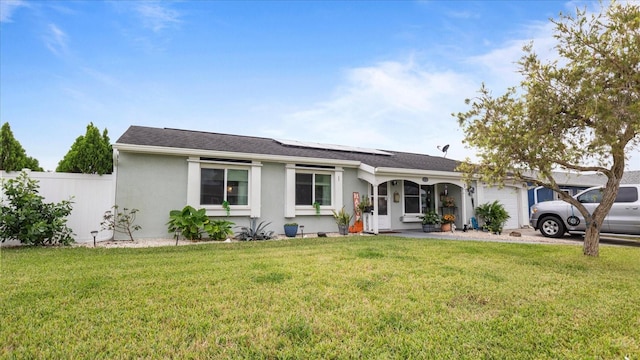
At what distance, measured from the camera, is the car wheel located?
11008 mm

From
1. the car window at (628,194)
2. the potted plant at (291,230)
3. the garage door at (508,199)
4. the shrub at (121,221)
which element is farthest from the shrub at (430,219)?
the shrub at (121,221)

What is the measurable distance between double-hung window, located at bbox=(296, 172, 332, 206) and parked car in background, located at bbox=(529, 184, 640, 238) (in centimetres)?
801

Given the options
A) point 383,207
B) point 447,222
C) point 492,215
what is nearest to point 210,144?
point 383,207

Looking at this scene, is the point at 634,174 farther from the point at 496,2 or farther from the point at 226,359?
the point at 226,359

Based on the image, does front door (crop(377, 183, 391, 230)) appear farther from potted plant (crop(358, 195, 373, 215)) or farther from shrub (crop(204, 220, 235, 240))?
shrub (crop(204, 220, 235, 240))

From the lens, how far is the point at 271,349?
2.44m

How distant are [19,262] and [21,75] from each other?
6941 millimetres

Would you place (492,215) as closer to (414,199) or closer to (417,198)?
(417,198)

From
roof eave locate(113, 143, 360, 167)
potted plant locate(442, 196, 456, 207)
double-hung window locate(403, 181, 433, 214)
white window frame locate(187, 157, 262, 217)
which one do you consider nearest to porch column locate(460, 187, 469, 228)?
potted plant locate(442, 196, 456, 207)

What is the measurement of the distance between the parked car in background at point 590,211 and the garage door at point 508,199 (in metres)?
2.64

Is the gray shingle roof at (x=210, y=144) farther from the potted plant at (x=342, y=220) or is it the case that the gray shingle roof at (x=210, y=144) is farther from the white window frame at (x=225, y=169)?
the potted plant at (x=342, y=220)

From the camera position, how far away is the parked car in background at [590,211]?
963cm

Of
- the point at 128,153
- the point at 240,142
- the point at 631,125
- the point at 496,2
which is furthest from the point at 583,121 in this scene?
the point at 128,153

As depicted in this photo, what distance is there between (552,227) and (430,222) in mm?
4205
